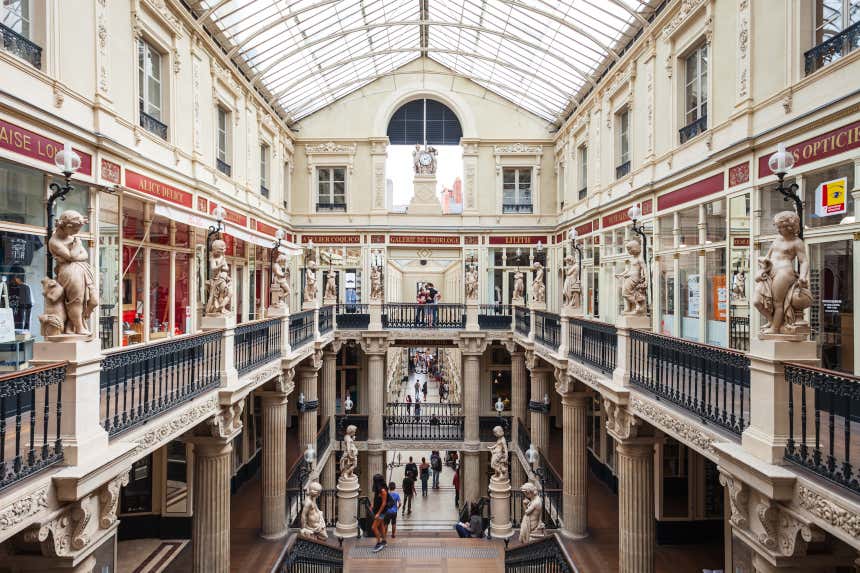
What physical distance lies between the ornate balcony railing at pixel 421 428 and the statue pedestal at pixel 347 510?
15.8 ft

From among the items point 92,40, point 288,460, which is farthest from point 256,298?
point 92,40

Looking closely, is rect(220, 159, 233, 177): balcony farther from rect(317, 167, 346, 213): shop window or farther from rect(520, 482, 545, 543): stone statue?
rect(520, 482, 545, 543): stone statue

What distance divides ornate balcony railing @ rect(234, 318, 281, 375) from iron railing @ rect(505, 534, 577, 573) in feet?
20.3

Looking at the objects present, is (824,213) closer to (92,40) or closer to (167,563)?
(92,40)

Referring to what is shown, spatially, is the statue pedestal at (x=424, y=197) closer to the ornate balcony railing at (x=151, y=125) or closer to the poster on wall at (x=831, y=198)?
the ornate balcony railing at (x=151, y=125)

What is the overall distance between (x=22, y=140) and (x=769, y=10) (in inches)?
416

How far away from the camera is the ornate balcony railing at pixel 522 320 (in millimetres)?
16500

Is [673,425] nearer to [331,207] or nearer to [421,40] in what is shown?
[331,207]

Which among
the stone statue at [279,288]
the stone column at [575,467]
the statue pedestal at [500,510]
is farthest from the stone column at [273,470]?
the stone column at [575,467]

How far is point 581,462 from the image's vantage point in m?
11.5

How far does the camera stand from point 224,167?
1428cm

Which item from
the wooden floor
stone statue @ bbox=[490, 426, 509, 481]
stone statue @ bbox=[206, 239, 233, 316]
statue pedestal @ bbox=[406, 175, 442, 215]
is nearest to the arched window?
statue pedestal @ bbox=[406, 175, 442, 215]

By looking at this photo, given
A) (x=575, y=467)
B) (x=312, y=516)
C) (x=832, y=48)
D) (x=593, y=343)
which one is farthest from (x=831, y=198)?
(x=312, y=516)

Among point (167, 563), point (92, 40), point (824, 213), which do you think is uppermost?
point (92, 40)
